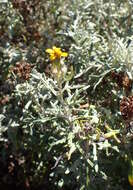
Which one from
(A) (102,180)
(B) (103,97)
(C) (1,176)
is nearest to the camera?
(A) (102,180)

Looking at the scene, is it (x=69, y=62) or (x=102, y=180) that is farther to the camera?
(x=69, y=62)

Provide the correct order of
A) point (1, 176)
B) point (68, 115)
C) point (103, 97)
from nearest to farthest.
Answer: point (68, 115), point (103, 97), point (1, 176)

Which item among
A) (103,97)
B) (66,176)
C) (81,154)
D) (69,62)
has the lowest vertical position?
(66,176)

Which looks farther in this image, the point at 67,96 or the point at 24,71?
the point at 67,96

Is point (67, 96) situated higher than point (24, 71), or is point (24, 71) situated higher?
point (24, 71)

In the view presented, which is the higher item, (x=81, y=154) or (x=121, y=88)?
(x=121, y=88)

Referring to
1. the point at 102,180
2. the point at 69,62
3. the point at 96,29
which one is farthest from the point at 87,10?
the point at 102,180

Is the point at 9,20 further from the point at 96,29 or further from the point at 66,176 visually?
the point at 66,176
